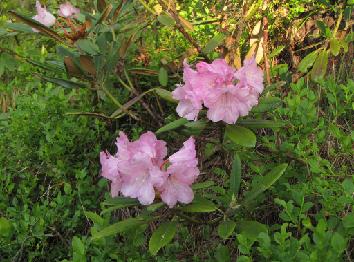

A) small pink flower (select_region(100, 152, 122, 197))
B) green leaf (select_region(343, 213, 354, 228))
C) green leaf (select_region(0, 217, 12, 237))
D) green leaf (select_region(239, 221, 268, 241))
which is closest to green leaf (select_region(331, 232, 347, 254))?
green leaf (select_region(343, 213, 354, 228))

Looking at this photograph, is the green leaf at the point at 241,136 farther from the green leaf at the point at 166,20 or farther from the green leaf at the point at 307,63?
the green leaf at the point at 307,63

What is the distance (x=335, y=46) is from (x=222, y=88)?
1.31 meters

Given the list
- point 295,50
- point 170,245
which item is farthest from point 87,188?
point 295,50

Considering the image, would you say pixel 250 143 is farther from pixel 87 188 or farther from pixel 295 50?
pixel 295 50

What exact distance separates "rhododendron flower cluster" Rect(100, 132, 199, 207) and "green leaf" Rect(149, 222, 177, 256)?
0.14m

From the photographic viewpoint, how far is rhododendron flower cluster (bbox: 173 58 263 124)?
1.47 metres

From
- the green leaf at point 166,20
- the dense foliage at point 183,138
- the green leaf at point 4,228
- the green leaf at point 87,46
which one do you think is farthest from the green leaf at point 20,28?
the green leaf at point 4,228

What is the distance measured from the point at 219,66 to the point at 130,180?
1.27 ft

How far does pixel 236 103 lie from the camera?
150 cm

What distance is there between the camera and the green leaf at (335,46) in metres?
2.52

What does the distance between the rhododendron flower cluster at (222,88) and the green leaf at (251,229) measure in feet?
0.96

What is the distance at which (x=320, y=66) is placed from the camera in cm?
253

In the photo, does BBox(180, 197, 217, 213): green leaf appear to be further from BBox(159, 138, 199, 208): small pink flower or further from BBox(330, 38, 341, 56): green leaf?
BBox(330, 38, 341, 56): green leaf

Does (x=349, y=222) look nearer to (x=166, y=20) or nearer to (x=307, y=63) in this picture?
(x=166, y=20)
